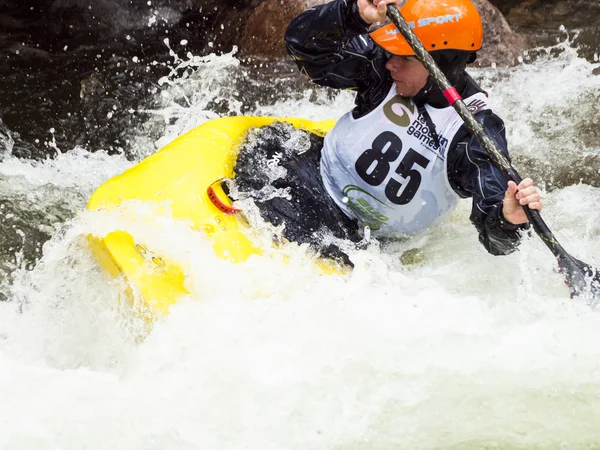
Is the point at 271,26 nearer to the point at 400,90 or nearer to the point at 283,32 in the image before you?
→ the point at 283,32

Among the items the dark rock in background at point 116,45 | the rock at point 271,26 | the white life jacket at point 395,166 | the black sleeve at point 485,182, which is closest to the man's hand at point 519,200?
the black sleeve at point 485,182

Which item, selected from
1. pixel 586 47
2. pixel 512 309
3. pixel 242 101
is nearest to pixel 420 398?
pixel 512 309

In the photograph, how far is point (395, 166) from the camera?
296cm

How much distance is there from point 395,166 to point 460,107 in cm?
42

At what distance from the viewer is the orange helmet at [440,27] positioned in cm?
275

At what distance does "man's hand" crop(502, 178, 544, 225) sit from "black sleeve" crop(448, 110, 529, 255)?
41 mm

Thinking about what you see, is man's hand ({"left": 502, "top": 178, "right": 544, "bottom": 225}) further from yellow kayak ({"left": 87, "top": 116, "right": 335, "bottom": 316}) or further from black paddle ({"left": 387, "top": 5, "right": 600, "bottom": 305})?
yellow kayak ({"left": 87, "top": 116, "right": 335, "bottom": 316})

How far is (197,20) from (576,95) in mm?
3269

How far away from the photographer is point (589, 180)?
4285 millimetres

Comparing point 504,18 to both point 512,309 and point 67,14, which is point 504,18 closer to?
point 67,14

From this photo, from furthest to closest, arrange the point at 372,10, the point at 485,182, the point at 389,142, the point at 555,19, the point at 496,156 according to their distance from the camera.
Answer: the point at 555,19 < the point at 389,142 < the point at 372,10 < the point at 485,182 < the point at 496,156

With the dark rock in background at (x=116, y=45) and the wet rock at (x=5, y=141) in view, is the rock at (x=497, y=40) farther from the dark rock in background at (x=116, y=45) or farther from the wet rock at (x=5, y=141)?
the wet rock at (x=5, y=141)

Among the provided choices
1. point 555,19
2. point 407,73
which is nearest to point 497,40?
point 555,19

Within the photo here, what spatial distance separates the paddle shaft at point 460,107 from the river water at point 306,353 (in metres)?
0.18
